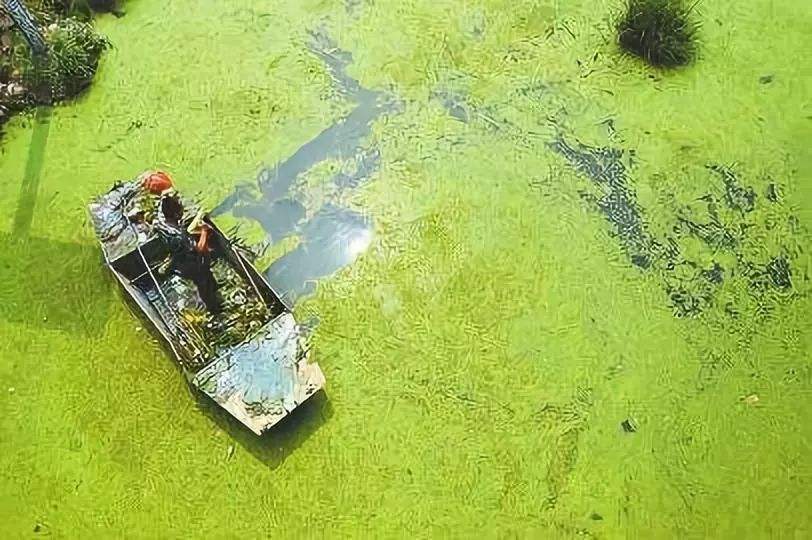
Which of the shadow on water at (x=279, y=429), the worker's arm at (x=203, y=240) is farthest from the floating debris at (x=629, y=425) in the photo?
the worker's arm at (x=203, y=240)

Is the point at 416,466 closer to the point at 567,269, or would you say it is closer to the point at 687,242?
the point at 567,269

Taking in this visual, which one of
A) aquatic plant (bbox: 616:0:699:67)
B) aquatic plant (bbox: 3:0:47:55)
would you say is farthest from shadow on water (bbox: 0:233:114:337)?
aquatic plant (bbox: 616:0:699:67)

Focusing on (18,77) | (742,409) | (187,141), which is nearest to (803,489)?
(742,409)

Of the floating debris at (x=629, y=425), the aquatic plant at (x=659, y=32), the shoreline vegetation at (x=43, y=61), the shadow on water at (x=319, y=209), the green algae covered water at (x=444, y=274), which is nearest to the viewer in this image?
the green algae covered water at (x=444, y=274)

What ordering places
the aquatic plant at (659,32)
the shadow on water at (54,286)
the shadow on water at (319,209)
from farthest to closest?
the aquatic plant at (659,32) → the shadow on water at (319,209) → the shadow on water at (54,286)

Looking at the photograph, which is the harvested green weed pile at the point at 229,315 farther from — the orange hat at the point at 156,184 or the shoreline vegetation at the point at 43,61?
the shoreline vegetation at the point at 43,61

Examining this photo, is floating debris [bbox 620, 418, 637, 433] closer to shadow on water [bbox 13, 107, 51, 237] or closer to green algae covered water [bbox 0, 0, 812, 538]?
green algae covered water [bbox 0, 0, 812, 538]
